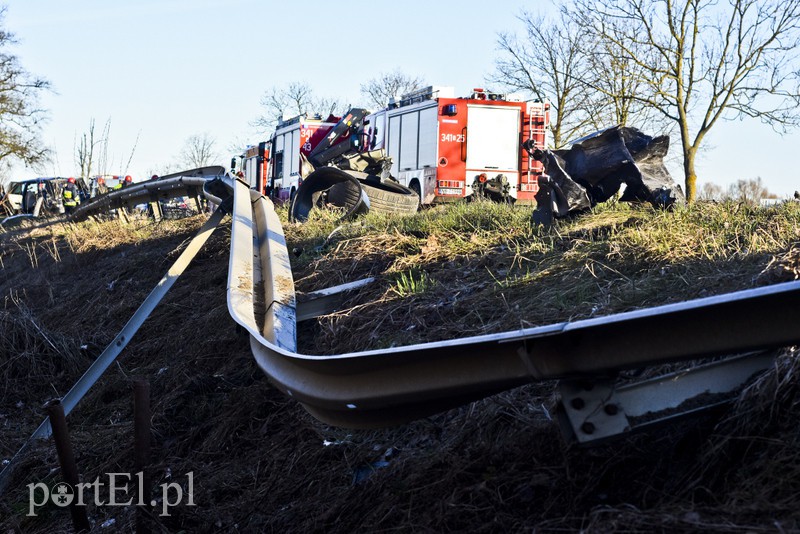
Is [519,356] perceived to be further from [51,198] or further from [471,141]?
[51,198]

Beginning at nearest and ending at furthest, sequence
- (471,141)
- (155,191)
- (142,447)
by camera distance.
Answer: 1. (142,447)
2. (155,191)
3. (471,141)

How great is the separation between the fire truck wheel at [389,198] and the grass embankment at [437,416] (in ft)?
5.16

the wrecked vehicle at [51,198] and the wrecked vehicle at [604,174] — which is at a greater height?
the wrecked vehicle at [604,174]

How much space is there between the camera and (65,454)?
392 centimetres

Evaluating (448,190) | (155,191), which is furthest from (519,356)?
(448,190)

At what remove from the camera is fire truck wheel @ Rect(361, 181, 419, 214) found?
10000 millimetres

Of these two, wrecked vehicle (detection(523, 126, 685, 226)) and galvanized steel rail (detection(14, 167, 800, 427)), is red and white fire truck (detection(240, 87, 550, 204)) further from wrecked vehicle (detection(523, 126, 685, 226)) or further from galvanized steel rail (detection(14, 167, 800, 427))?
galvanized steel rail (detection(14, 167, 800, 427))

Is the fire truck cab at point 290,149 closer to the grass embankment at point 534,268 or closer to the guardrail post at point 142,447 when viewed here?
the grass embankment at point 534,268

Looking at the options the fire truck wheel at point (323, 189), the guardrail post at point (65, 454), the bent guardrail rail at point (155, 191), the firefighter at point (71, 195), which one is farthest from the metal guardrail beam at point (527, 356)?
the firefighter at point (71, 195)

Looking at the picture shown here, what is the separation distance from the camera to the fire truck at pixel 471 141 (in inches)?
877

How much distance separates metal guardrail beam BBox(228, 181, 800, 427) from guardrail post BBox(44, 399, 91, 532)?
1.18 m

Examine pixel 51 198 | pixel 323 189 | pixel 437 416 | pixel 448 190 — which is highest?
pixel 323 189

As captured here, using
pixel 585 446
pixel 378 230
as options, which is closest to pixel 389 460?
pixel 585 446

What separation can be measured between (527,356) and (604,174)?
4507 millimetres
